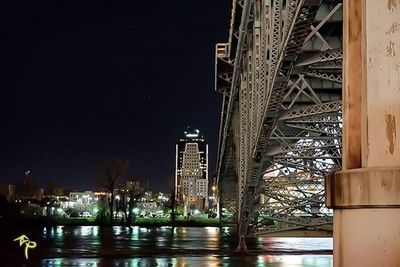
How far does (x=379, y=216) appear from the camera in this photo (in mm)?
5184

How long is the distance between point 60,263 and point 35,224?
218 ft

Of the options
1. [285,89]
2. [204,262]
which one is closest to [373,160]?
[285,89]

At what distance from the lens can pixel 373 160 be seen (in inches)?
213

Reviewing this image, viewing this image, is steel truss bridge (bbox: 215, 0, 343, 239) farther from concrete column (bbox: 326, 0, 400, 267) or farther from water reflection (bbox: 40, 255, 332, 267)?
concrete column (bbox: 326, 0, 400, 267)

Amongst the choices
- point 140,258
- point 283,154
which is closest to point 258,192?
point 283,154

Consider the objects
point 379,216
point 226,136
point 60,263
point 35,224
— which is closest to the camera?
point 379,216

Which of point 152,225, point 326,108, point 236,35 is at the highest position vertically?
point 236,35

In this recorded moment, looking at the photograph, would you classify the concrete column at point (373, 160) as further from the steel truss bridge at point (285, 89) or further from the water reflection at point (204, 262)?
the water reflection at point (204, 262)

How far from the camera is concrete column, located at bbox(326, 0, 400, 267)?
5156mm

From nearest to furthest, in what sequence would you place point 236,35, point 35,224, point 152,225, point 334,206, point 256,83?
1. point 334,206
2. point 256,83
3. point 236,35
4. point 35,224
5. point 152,225

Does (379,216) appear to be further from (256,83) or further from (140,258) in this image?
(140,258)

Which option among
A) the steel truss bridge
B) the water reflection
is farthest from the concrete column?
the water reflection

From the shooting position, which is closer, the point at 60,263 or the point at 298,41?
the point at 298,41

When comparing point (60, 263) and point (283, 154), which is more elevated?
point (283, 154)
